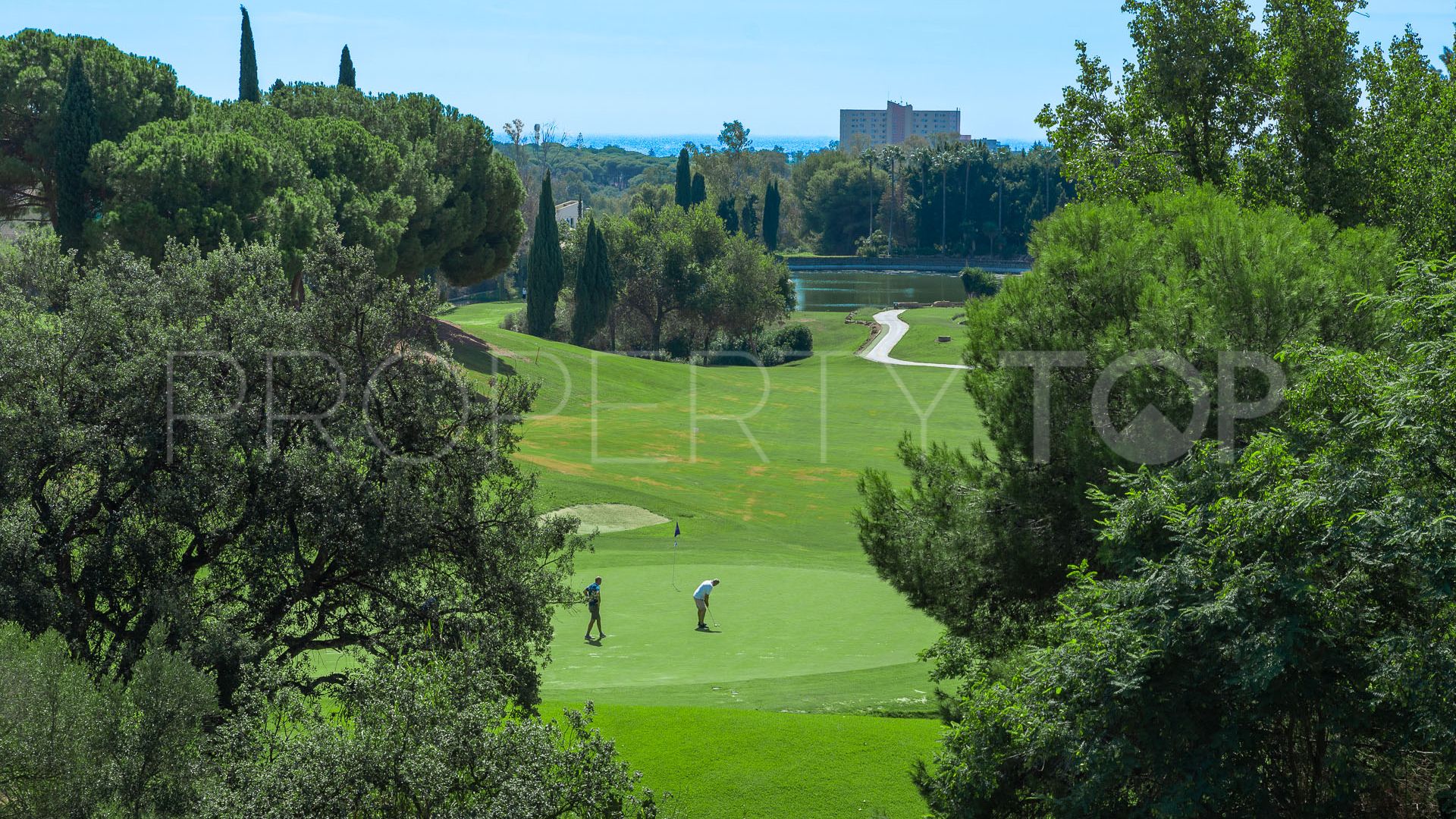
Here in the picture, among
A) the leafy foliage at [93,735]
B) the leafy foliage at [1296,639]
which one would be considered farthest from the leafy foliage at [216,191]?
the leafy foliage at [1296,639]

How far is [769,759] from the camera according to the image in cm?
1506

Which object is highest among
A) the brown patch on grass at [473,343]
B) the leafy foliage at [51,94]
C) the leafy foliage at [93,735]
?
the leafy foliage at [51,94]

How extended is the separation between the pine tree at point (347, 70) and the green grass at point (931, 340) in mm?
39148

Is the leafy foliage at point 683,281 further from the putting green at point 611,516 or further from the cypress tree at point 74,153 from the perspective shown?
the putting green at point 611,516

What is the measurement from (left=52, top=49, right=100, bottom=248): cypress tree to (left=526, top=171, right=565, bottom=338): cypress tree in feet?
122

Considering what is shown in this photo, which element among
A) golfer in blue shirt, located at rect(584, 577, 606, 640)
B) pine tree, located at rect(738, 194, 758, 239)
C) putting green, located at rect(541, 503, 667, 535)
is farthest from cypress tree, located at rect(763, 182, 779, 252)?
golfer in blue shirt, located at rect(584, 577, 606, 640)

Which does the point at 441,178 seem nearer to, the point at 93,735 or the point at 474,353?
the point at 474,353

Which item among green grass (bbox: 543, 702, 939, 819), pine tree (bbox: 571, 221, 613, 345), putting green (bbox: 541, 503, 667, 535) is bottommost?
putting green (bbox: 541, 503, 667, 535)

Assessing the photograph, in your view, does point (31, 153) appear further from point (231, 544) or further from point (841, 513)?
point (231, 544)

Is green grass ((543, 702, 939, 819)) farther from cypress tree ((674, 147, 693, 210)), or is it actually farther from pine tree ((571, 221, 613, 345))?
cypress tree ((674, 147, 693, 210))

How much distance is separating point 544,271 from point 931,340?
26.9 metres

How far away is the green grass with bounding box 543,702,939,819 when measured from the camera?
1412 centimetres

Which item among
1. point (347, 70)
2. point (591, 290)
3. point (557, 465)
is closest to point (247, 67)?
point (347, 70)

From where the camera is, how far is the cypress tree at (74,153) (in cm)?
4253
